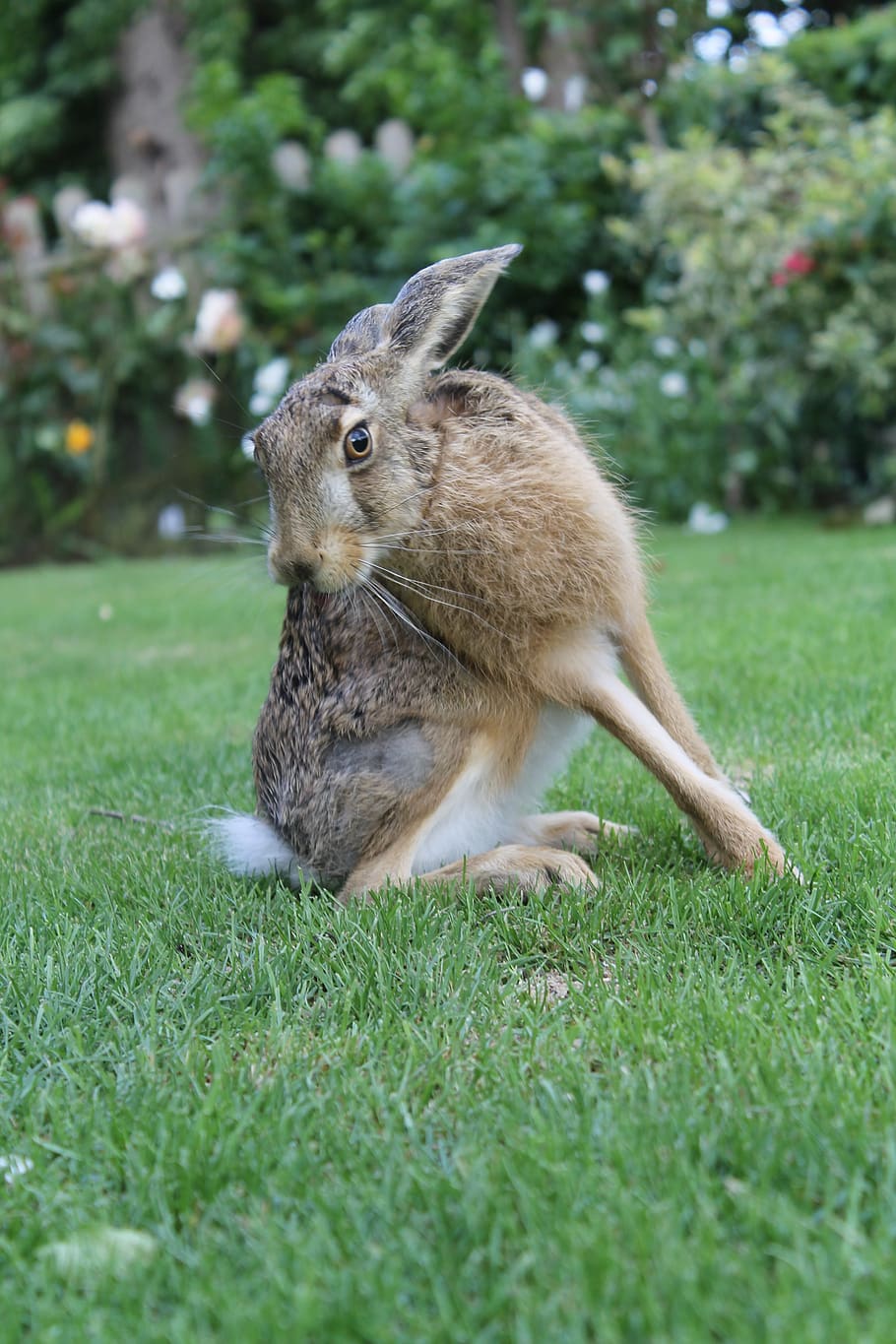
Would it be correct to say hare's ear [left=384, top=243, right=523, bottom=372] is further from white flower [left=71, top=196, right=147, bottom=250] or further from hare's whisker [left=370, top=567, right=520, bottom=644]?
white flower [left=71, top=196, right=147, bottom=250]

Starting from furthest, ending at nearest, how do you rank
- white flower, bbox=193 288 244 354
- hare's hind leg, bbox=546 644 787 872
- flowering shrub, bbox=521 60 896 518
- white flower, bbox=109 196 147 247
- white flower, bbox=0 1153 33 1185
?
white flower, bbox=109 196 147 247 < white flower, bbox=193 288 244 354 < flowering shrub, bbox=521 60 896 518 < hare's hind leg, bbox=546 644 787 872 < white flower, bbox=0 1153 33 1185

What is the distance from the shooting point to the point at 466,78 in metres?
10.9

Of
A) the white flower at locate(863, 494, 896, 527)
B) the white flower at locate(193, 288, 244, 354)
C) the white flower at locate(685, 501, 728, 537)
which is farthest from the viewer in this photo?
the white flower at locate(193, 288, 244, 354)

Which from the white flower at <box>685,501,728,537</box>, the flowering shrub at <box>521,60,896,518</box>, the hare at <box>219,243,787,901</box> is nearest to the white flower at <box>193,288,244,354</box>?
the flowering shrub at <box>521,60,896,518</box>

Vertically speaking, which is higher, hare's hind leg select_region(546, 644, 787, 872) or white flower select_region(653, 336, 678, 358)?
white flower select_region(653, 336, 678, 358)

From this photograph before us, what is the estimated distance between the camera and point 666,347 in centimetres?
869

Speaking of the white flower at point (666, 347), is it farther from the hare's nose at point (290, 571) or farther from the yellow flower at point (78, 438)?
the hare's nose at point (290, 571)

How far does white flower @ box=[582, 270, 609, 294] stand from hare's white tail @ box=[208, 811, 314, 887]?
23.4ft

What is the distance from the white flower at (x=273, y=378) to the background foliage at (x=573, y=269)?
0.11m

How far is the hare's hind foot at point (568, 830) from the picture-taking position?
284cm

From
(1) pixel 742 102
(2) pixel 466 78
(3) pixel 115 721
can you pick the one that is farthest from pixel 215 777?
(2) pixel 466 78

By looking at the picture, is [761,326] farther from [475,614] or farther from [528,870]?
[528,870]

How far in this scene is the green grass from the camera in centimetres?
132

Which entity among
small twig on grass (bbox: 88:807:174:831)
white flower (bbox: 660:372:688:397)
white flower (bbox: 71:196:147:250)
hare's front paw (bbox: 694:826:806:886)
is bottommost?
small twig on grass (bbox: 88:807:174:831)
